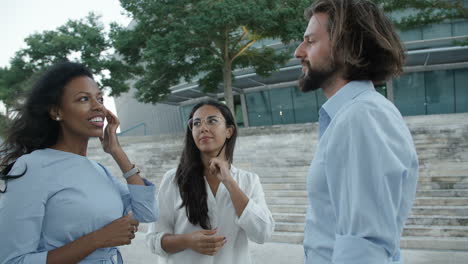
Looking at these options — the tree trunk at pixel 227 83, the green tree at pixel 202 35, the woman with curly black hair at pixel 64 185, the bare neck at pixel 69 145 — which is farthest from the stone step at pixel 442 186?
the tree trunk at pixel 227 83

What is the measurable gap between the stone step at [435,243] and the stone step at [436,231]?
93 millimetres

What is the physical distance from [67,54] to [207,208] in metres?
18.2

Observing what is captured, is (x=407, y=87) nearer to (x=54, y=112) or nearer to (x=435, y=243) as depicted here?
(x=435, y=243)

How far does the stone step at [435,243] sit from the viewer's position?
4.46 meters

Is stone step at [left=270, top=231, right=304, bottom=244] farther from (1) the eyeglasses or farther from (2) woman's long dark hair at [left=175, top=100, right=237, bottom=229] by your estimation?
(1) the eyeglasses

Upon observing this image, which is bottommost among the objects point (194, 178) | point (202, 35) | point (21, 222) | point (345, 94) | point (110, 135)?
point (194, 178)

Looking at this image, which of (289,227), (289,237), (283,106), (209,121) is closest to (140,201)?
(209,121)

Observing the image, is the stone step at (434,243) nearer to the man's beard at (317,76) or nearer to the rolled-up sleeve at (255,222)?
the rolled-up sleeve at (255,222)

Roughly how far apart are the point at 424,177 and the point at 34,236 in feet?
22.1

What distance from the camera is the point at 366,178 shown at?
101cm

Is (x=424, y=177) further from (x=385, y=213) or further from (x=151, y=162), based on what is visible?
(x=151, y=162)

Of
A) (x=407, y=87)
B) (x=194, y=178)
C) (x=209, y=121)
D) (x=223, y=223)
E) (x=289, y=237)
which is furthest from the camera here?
→ (x=407, y=87)

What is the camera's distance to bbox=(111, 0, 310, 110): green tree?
39.6ft

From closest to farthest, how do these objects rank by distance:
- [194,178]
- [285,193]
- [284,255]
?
[194,178] < [284,255] < [285,193]
